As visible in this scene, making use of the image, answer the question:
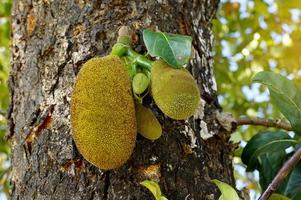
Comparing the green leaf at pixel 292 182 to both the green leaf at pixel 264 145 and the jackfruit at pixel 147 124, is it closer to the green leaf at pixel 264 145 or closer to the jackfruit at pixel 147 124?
the green leaf at pixel 264 145

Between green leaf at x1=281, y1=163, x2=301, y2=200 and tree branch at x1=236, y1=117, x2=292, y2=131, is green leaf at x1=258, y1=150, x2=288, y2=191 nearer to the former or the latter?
green leaf at x1=281, y1=163, x2=301, y2=200

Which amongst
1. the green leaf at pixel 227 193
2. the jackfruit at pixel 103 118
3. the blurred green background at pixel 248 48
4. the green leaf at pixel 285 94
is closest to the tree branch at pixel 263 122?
the green leaf at pixel 285 94

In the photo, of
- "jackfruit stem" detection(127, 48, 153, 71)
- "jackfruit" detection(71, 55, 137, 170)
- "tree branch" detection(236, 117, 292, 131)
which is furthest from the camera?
"tree branch" detection(236, 117, 292, 131)

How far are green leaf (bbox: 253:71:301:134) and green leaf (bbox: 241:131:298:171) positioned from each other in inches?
4.6

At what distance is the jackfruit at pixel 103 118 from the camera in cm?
89

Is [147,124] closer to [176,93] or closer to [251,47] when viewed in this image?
[176,93]

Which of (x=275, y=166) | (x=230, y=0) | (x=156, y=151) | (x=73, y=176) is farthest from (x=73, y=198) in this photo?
(x=230, y=0)

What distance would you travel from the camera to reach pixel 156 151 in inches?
41.2

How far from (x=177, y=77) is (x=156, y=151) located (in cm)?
20

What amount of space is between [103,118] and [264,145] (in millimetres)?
594

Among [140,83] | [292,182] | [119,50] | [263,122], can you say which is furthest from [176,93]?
[292,182]

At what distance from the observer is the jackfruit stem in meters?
1.01

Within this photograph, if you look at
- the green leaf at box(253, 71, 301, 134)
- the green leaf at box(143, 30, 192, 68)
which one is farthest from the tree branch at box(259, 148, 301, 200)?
the green leaf at box(143, 30, 192, 68)

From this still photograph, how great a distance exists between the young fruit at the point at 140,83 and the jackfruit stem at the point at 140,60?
0.12ft
